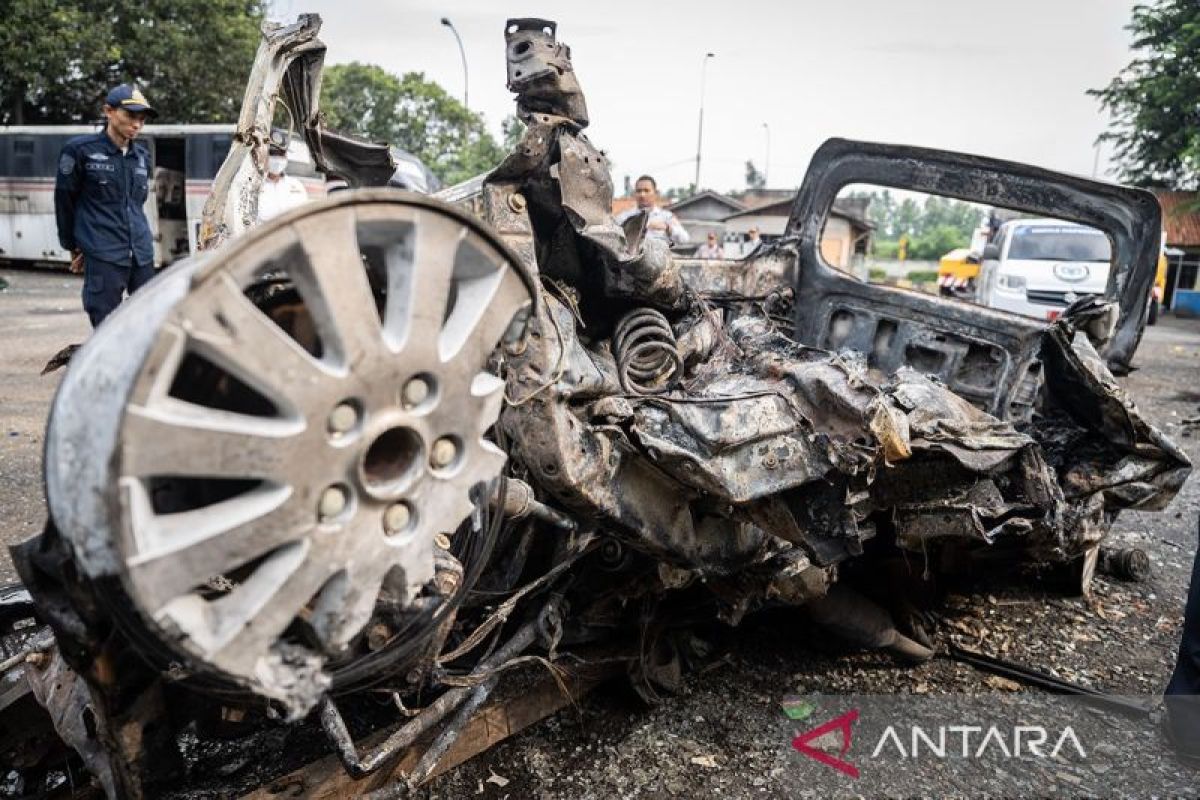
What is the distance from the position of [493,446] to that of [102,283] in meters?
4.23

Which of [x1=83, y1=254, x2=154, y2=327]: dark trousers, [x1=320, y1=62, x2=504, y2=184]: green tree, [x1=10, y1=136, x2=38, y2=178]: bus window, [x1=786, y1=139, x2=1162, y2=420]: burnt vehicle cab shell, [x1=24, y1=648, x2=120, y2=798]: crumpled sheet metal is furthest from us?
[x1=320, y1=62, x2=504, y2=184]: green tree

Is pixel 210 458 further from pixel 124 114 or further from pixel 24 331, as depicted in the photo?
pixel 24 331

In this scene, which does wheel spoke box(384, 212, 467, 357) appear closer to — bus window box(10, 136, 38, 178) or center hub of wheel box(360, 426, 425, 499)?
center hub of wheel box(360, 426, 425, 499)

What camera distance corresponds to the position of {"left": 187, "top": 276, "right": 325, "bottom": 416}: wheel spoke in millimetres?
1200

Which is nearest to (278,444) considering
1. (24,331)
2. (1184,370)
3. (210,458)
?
(210,458)

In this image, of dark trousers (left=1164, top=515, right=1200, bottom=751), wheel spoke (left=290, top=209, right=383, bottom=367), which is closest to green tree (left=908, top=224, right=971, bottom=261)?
dark trousers (left=1164, top=515, right=1200, bottom=751)

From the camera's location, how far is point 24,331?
31.9 feet

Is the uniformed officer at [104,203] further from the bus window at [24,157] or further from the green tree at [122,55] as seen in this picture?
the green tree at [122,55]

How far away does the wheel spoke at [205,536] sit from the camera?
3.82ft

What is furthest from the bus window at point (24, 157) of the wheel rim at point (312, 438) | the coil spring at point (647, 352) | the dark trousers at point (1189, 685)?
the dark trousers at point (1189, 685)

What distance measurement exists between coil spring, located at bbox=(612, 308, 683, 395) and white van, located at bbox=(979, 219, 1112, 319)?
10.7 m

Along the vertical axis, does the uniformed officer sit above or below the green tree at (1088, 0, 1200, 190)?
below

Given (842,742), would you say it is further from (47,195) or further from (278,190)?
(47,195)

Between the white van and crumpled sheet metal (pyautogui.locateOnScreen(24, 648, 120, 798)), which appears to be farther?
the white van
